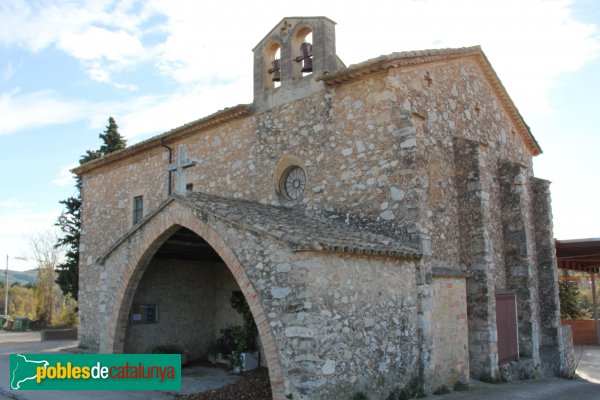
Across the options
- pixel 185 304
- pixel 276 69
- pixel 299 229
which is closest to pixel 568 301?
pixel 185 304

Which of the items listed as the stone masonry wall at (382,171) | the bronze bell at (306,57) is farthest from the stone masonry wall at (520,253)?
the bronze bell at (306,57)

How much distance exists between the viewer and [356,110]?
1023cm

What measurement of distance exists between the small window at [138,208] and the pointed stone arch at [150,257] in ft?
14.5

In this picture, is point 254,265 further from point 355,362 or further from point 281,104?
point 281,104

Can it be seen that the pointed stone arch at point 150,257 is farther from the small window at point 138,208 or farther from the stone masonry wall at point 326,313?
the small window at point 138,208

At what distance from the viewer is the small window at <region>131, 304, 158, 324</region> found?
11023mm

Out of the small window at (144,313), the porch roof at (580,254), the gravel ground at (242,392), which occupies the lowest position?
the gravel ground at (242,392)

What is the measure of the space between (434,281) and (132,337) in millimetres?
6095

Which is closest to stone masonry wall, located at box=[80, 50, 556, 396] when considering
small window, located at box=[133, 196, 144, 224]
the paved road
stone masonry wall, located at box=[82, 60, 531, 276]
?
stone masonry wall, located at box=[82, 60, 531, 276]

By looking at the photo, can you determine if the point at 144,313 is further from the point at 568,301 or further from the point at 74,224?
the point at 568,301

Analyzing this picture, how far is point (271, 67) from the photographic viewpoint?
1209 centimetres

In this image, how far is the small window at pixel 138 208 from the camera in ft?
50.3

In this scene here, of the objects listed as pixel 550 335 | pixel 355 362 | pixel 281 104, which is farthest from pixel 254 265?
pixel 550 335

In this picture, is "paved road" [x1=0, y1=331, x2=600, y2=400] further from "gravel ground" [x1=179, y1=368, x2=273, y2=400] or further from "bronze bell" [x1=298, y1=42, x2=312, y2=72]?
"bronze bell" [x1=298, y1=42, x2=312, y2=72]
